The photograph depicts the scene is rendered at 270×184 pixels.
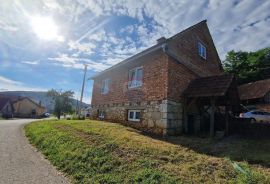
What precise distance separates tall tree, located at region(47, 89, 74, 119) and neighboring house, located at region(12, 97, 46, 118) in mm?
31038

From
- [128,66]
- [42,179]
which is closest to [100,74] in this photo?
[128,66]

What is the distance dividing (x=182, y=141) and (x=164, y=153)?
3024 millimetres

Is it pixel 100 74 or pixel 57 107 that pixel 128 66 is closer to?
pixel 100 74

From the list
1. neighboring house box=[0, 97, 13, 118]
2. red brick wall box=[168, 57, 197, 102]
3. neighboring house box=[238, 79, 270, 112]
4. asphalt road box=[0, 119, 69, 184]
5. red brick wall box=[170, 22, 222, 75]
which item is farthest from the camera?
neighboring house box=[0, 97, 13, 118]

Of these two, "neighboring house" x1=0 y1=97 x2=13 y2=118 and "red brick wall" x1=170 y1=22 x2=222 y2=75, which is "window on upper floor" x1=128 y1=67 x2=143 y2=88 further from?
"neighboring house" x1=0 y1=97 x2=13 y2=118

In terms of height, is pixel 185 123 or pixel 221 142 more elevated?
pixel 185 123

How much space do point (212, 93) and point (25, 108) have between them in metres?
62.8

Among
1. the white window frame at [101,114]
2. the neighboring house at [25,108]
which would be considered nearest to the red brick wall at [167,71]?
the white window frame at [101,114]

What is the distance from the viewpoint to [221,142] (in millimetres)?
9945

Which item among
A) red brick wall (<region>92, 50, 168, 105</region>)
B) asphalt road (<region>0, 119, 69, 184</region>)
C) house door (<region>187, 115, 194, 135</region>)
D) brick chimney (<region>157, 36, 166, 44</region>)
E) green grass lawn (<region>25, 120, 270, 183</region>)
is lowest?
asphalt road (<region>0, 119, 69, 184</region>)

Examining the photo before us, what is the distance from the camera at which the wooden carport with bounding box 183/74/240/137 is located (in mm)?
10984

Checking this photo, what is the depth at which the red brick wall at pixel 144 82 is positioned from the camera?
12248mm

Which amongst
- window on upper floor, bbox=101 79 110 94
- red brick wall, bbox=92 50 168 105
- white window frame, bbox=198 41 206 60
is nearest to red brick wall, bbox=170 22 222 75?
white window frame, bbox=198 41 206 60

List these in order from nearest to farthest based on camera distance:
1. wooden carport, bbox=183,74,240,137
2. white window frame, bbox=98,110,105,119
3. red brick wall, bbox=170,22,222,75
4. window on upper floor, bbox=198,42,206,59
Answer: wooden carport, bbox=183,74,240,137 → red brick wall, bbox=170,22,222,75 → window on upper floor, bbox=198,42,206,59 → white window frame, bbox=98,110,105,119
